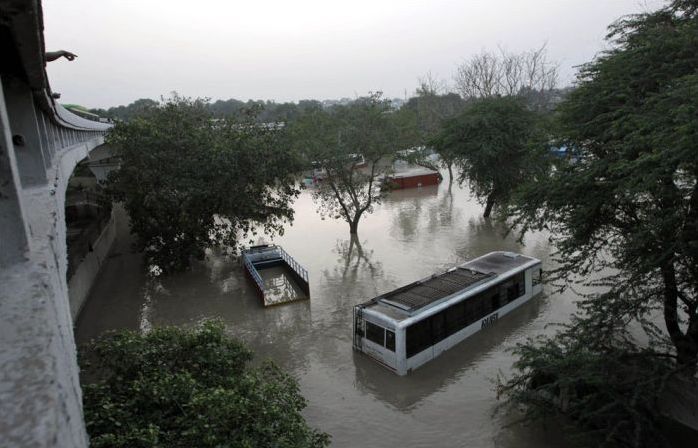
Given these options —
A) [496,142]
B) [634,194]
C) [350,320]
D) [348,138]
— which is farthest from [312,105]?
[634,194]

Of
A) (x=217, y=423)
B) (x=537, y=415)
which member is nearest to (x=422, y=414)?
(x=537, y=415)

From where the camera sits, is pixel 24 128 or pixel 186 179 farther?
pixel 186 179

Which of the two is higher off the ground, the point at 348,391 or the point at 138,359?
the point at 138,359

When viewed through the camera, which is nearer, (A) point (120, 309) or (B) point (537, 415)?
(B) point (537, 415)

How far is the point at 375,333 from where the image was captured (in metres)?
11.5

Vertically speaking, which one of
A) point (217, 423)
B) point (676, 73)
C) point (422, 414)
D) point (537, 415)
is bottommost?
point (422, 414)

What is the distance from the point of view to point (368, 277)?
60.1 ft

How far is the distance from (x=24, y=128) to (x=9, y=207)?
4356mm

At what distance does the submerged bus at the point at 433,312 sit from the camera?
36.2 ft

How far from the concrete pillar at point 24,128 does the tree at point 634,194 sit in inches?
333

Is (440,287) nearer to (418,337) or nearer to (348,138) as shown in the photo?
(418,337)

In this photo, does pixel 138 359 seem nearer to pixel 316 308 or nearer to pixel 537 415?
pixel 537 415

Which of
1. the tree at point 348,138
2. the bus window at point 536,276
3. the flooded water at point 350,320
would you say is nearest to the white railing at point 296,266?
the flooded water at point 350,320

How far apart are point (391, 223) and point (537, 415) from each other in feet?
62.3
